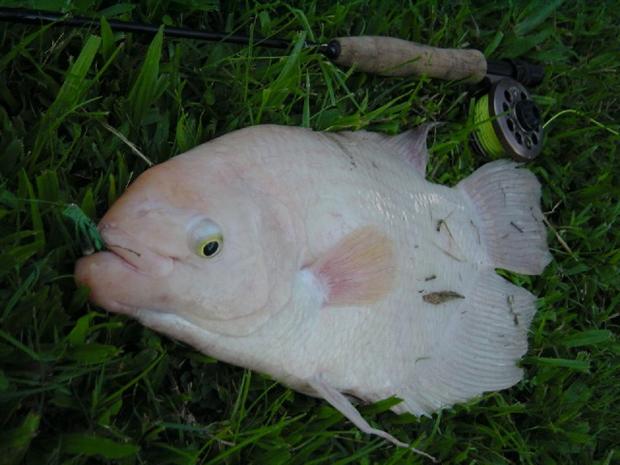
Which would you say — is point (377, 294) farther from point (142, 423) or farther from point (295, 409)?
point (142, 423)

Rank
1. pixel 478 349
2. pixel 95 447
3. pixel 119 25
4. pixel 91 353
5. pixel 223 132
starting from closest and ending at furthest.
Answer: pixel 95 447 < pixel 91 353 < pixel 119 25 < pixel 223 132 < pixel 478 349

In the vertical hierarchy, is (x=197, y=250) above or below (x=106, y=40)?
below

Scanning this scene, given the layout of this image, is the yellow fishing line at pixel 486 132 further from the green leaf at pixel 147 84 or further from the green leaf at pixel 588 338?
the green leaf at pixel 147 84

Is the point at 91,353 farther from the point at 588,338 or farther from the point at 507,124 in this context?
the point at 588,338

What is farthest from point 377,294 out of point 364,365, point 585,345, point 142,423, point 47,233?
point 585,345

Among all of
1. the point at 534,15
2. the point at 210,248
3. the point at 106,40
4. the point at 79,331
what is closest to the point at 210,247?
the point at 210,248

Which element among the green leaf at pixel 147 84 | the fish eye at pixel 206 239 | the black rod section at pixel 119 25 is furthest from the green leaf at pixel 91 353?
the black rod section at pixel 119 25
